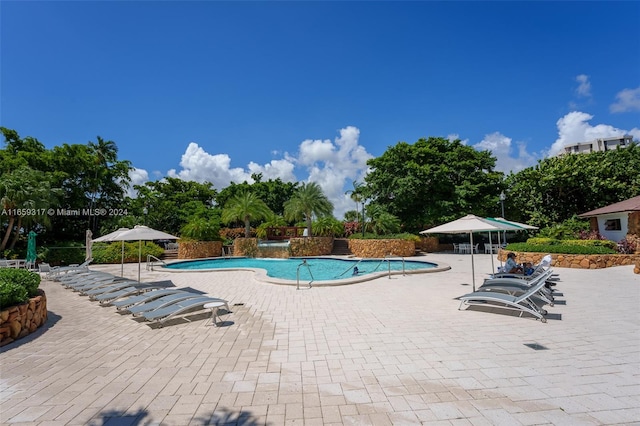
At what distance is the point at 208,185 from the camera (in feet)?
Answer: 127

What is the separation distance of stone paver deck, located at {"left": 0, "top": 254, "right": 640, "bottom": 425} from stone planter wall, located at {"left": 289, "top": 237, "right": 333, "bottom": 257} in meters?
15.4

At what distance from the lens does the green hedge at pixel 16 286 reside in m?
5.32

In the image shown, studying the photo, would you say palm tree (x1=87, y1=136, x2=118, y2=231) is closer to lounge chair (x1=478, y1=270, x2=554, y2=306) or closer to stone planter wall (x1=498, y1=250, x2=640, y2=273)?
lounge chair (x1=478, y1=270, x2=554, y2=306)

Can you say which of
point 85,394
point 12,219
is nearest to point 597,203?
point 85,394

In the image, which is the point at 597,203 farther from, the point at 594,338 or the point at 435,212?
the point at 594,338

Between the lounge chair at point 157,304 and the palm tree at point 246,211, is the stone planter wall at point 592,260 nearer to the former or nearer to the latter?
the lounge chair at point 157,304

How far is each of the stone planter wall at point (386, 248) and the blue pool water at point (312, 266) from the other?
2317mm

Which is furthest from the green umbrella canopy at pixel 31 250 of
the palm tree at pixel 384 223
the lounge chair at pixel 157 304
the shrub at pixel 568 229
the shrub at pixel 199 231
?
the shrub at pixel 568 229

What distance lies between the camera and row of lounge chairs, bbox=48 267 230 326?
625cm

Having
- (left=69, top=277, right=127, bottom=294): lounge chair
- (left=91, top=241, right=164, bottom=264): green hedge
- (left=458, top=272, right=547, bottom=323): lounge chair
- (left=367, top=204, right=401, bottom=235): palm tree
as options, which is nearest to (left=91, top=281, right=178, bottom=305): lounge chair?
(left=69, top=277, right=127, bottom=294): lounge chair

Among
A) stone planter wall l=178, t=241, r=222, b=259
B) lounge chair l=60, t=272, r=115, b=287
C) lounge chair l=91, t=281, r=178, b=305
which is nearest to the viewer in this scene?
lounge chair l=91, t=281, r=178, b=305

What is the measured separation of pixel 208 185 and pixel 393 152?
24.8 m

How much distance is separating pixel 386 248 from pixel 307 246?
19.6ft

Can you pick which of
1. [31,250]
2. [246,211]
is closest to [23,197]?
[31,250]
